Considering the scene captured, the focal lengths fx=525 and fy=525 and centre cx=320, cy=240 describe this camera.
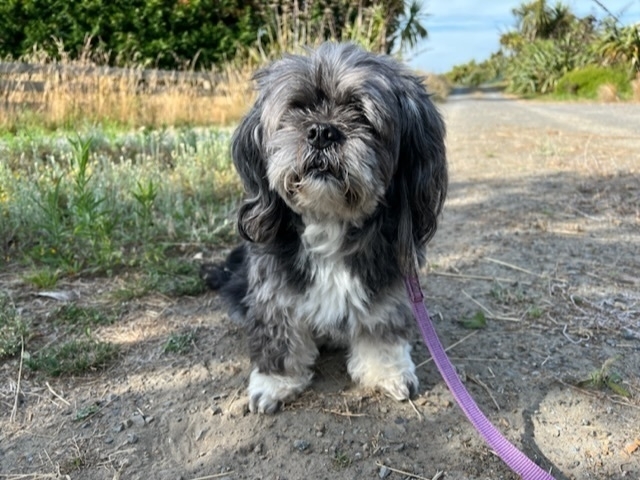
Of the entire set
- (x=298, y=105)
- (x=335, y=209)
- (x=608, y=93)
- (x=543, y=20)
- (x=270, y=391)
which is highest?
(x=543, y=20)

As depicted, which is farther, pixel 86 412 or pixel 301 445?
pixel 86 412

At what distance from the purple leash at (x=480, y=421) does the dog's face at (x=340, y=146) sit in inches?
15.6

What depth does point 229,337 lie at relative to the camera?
3.18 metres

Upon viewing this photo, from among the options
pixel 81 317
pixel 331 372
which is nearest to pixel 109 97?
pixel 81 317

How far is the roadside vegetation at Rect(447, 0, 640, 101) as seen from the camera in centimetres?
1906

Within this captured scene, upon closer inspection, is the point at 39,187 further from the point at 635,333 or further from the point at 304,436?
the point at 635,333

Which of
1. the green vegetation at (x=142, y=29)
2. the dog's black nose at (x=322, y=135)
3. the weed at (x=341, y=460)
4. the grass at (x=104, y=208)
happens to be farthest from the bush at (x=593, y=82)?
the weed at (x=341, y=460)

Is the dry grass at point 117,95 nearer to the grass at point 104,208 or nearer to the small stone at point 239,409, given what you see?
the grass at point 104,208

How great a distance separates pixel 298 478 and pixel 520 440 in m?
1.01

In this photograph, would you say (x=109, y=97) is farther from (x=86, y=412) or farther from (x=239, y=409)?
(x=239, y=409)

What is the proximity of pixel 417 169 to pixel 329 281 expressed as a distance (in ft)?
2.21

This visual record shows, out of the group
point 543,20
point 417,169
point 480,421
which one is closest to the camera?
point 480,421

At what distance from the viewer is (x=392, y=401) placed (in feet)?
8.74

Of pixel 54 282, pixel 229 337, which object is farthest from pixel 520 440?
pixel 54 282
